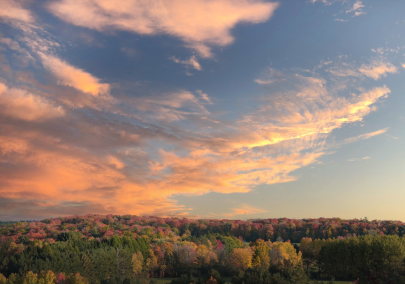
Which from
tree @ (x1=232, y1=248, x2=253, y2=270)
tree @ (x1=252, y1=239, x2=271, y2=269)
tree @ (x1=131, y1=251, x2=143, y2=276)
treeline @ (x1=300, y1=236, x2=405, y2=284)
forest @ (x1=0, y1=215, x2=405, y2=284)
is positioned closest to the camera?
forest @ (x1=0, y1=215, x2=405, y2=284)

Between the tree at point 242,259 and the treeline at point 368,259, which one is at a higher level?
the treeline at point 368,259

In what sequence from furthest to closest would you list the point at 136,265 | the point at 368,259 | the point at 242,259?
the point at 242,259 < the point at 136,265 < the point at 368,259

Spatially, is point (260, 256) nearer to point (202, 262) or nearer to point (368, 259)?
point (202, 262)

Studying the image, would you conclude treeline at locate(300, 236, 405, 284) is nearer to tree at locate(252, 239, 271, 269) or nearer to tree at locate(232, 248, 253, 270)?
tree at locate(252, 239, 271, 269)

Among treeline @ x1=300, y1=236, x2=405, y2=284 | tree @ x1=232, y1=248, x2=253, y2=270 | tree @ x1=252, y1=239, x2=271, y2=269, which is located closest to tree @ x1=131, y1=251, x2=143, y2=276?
tree @ x1=232, y1=248, x2=253, y2=270

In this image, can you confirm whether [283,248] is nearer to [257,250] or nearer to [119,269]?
[257,250]

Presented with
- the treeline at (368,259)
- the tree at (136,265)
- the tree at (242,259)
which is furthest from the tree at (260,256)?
the tree at (136,265)

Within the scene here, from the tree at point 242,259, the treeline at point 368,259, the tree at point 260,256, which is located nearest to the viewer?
the treeline at point 368,259

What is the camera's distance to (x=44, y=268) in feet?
247

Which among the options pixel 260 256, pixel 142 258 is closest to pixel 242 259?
pixel 260 256

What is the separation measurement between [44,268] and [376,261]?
8141 cm

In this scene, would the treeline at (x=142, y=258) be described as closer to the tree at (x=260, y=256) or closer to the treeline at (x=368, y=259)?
the tree at (x=260, y=256)

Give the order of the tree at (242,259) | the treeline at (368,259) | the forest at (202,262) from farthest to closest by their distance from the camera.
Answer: the tree at (242,259) → the treeline at (368,259) → the forest at (202,262)

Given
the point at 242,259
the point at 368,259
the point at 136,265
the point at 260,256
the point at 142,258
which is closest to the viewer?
the point at 368,259
